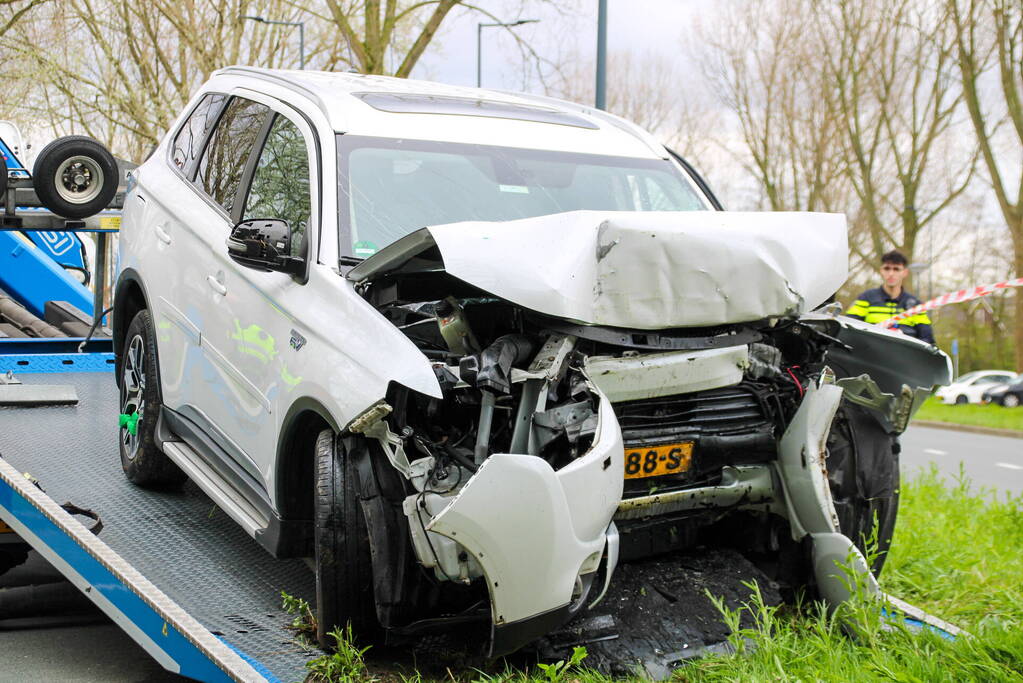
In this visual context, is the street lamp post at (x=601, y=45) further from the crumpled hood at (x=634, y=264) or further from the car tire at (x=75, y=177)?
the crumpled hood at (x=634, y=264)

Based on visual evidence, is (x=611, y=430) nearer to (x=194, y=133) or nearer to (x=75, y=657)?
(x=75, y=657)

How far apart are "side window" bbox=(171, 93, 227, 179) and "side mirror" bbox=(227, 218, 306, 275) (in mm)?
1479

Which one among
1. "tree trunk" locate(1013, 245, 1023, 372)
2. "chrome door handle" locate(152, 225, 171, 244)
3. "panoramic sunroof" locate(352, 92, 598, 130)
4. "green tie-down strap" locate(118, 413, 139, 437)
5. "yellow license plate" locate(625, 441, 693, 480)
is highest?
"panoramic sunroof" locate(352, 92, 598, 130)

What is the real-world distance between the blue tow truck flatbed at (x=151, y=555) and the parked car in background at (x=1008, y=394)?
34.6m

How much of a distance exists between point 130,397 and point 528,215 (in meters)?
2.23

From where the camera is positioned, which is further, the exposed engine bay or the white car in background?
the white car in background

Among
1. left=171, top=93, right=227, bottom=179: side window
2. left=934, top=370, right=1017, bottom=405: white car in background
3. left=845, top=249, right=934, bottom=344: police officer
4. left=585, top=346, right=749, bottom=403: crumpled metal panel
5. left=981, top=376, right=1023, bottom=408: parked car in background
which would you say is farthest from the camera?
left=934, top=370, right=1017, bottom=405: white car in background

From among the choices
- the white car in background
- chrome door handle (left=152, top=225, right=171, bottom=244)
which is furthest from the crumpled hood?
the white car in background

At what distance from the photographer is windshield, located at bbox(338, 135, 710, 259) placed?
14.3 feet

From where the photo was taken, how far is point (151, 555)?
14.3ft

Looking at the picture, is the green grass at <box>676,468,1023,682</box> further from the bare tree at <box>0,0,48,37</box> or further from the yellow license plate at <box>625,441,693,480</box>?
the bare tree at <box>0,0,48,37</box>

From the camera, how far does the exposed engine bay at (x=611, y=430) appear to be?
3.35 meters

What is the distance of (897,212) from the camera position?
32156 millimetres

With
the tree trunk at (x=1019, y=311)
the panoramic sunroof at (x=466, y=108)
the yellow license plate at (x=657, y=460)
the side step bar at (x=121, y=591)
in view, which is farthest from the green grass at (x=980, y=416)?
the side step bar at (x=121, y=591)
